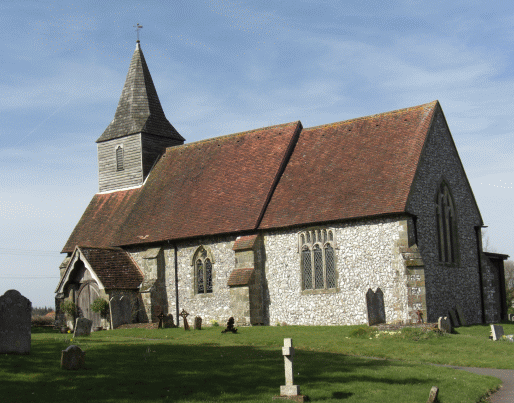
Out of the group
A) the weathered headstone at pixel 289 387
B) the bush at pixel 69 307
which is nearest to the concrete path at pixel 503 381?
the weathered headstone at pixel 289 387

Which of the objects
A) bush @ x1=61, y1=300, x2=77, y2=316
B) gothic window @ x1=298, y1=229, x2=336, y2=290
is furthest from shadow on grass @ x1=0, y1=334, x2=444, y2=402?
bush @ x1=61, y1=300, x2=77, y2=316

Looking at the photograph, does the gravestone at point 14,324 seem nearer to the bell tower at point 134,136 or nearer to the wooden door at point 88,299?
the wooden door at point 88,299

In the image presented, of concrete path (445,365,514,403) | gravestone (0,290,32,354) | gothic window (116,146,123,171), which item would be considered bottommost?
concrete path (445,365,514,403)

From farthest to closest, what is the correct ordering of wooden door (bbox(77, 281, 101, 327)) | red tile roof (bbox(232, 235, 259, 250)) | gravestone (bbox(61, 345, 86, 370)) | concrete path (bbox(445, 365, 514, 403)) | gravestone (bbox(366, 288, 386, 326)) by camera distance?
1. wooden door (bbox(77, 281, 101, 327))
2. red tile roof (bbox(232, 235, 259, 250))
3. gravestone (bbox(366, 288, 386, 326))
4. gravestone (bbox(61, 345, 86, 370))
5. concrete path (bbox(445, 365, 514, 403))

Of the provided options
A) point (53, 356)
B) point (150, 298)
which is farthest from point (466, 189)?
point (53, 356)

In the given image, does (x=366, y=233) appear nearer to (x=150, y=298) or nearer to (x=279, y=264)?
(x=279, y=264)

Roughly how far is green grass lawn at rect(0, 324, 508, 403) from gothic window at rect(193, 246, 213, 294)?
28.0 feet

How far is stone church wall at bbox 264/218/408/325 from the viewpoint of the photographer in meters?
25.7

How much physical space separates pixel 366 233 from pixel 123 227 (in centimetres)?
1449

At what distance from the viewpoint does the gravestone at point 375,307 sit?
23.8m

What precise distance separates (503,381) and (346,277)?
39.8 feet

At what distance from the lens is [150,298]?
30.8 metres

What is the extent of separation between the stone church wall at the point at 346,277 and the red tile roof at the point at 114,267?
7.38 meters

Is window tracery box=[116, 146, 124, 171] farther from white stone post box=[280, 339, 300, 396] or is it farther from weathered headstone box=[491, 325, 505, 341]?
white stone post box=[280, 339, 300, 396]
